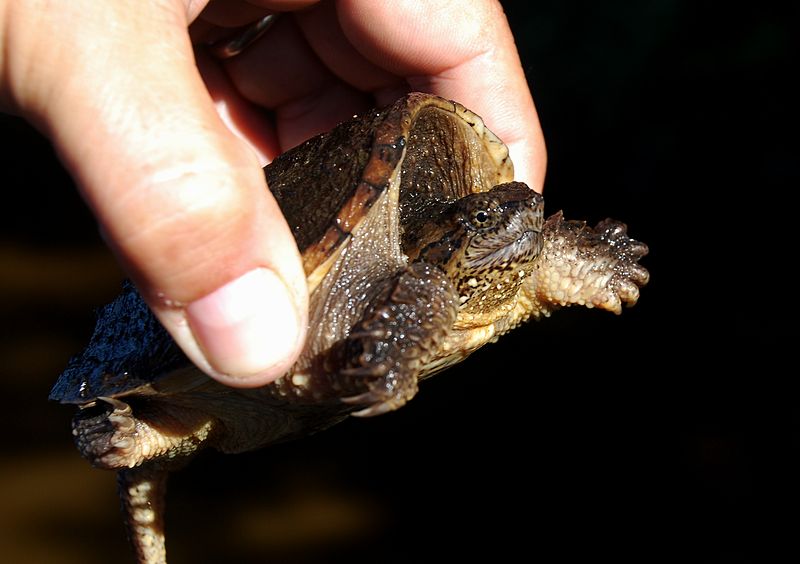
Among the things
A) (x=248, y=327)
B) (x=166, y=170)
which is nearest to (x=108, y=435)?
(x=248, y=327)

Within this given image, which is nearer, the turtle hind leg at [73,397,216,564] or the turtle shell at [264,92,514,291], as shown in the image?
the turtle shell at [264,92,514,291]

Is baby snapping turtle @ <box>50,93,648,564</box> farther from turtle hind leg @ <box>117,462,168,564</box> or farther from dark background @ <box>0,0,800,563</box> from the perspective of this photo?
dark background @ <box>0,0,800,563</box>

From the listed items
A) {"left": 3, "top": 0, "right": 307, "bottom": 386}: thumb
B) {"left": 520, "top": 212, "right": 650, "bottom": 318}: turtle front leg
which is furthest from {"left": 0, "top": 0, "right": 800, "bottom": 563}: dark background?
{"left": 3, "top": 0, "right": 307, "bottom": 386}: thumb

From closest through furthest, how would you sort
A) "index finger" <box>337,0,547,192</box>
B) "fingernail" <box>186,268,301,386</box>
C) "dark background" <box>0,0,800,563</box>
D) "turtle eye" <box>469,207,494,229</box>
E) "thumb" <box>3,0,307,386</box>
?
1. "thumb" <box>3,0,307,386</box>
2. "fingernail" <box>186,268,301,386</box>
3. "turtle eye" <box>469,207,494,229</box>
4. "index finger" <box>337,0,547,192</box>
5. "dark background" <box>0,0,800,563</box>

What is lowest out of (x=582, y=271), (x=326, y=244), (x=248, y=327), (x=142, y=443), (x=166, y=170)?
(x=142, y=443)

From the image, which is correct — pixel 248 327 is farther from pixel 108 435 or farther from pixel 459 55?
pixel 459 55

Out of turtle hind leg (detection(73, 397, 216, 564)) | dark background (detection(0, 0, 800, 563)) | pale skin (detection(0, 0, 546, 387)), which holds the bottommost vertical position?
dark background (detection(0, 0, 800, 563))

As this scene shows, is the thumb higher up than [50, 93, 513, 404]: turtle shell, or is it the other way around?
the thumb

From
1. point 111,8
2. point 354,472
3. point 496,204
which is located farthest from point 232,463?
point 111,8
